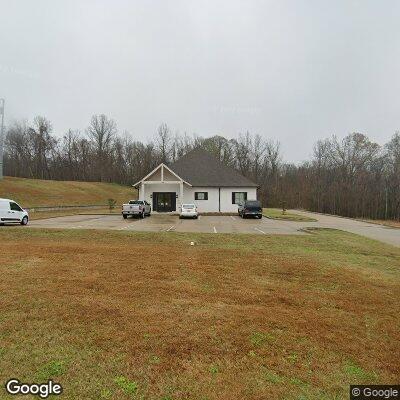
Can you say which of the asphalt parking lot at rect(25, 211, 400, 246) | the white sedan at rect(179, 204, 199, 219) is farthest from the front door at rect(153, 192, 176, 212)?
the asphalt parking lot at rect(25, 211, 400, 246)

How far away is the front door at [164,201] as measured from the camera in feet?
117

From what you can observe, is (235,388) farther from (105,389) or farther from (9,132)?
(9,132)

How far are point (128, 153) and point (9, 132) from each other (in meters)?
25.2

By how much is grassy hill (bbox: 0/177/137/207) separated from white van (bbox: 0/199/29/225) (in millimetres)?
22890

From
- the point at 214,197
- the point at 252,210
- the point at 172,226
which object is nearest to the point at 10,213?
the point at 172,226

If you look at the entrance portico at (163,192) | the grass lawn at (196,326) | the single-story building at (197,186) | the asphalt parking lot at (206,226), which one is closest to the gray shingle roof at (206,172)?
the single-story building at (197,186)

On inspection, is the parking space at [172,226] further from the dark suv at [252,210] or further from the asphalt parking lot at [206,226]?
the dark suv at [252,210]

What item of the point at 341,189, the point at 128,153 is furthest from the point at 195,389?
the point at 128,153

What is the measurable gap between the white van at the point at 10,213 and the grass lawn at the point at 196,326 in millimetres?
12897

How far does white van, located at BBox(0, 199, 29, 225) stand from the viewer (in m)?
21.2

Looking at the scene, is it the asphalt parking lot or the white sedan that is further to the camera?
the white sedan

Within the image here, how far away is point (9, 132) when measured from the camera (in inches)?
2788

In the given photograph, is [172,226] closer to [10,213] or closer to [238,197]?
[10,213]

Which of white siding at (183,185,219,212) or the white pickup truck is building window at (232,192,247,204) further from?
the white pickup truck
